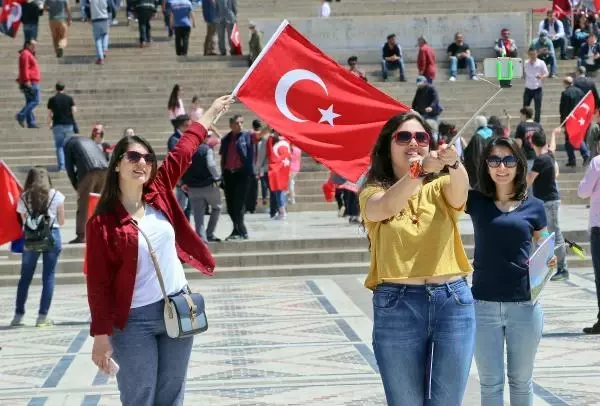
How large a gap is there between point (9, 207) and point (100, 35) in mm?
16464

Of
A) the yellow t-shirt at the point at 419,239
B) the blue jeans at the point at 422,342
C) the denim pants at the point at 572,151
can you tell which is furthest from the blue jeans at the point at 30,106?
the blue jeans at the point at 422,342

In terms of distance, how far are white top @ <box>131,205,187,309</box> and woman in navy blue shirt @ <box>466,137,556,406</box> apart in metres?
1.56

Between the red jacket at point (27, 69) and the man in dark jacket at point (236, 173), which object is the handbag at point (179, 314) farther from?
the red jacket at point (27, 69)

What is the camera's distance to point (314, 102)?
7473 millimetres

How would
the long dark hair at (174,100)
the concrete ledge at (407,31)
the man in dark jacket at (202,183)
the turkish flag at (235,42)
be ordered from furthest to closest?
the concrete ledge at (407,31), the turkish flag at (235,42), the long dark hair at (174,100), the man in dark jacket at (202,183)

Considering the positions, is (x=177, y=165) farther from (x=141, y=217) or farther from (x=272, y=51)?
(x=272, y=51)

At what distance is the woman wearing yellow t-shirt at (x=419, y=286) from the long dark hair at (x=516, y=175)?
131 centimetres

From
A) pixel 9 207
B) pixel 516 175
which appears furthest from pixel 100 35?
pixel 516 175

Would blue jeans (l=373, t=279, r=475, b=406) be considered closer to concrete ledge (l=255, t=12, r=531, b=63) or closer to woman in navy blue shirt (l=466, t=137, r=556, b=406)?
woman in navy blue shirt (l=466, t=137, r=556, b=406)

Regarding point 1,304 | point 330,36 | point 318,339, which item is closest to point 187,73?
point 330,36

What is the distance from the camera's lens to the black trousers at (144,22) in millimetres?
30453

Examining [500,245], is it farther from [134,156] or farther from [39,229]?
[39,229]

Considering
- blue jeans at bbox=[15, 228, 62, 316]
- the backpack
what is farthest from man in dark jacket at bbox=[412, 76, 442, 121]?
the backpack

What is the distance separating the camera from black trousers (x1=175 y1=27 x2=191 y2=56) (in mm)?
30188
